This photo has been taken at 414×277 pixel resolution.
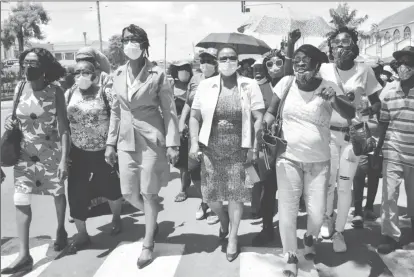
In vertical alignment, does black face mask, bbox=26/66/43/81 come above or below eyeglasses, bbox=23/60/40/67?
below

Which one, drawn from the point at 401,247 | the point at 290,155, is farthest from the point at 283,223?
the point at 401,247

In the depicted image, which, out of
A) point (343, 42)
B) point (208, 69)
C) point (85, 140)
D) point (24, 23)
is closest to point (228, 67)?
point (343, 42)

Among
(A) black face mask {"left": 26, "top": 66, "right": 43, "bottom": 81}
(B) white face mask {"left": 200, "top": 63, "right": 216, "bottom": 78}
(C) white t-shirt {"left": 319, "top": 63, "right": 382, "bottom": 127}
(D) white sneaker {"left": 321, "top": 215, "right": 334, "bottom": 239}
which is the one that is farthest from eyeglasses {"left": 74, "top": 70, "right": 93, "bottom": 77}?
(D) white sneaker {"left": 321, "top": 215, "right": 334, "bottom": 239}

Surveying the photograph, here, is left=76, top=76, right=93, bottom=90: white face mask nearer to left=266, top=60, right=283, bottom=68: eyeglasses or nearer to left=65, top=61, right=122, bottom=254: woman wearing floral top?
left=65, top=61, right=122, bottom=254: woman wearing floral top

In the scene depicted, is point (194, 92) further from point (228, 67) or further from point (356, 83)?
point (356, 83)

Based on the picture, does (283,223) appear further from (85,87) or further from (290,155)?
(85,87)

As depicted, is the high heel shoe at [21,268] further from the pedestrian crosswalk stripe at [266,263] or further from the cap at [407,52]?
the cap at [407,52]

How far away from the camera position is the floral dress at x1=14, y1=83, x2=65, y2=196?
4191 mm

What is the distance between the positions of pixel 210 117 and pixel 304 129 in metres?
0.97

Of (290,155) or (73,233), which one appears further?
(73,233)

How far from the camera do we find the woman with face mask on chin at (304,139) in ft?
11.8

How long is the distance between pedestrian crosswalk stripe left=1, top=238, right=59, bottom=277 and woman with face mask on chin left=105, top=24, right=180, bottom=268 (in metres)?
1.03

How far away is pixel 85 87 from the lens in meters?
4.39

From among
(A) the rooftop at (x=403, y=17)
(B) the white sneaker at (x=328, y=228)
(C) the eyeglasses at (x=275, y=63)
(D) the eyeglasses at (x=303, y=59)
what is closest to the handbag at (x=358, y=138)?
(D) the eyeglasses at (x=303, y=59)
